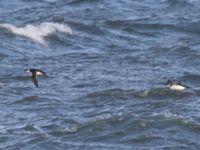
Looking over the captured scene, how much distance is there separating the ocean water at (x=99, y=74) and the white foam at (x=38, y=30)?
0.10 feet

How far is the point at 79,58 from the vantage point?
1200 inches

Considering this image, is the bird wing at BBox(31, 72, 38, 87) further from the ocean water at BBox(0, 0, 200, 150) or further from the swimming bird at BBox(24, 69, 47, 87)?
the ocean water at BBox(0, 0, 200, 150)

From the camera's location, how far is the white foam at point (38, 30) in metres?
33.5

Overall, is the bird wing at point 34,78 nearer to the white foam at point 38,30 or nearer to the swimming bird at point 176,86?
the swimming bird at point 176,86

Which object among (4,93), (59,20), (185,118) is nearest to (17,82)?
(4,93)

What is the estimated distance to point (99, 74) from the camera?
28.5 metres

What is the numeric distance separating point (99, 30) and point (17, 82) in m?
7.33

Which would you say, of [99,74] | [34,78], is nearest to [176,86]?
[99,74]

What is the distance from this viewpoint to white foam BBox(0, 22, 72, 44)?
110ft

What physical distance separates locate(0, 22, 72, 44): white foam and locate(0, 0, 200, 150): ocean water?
0.10ft

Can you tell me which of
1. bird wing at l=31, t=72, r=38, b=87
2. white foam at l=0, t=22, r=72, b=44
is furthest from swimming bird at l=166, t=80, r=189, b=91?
white foam at l=0, t=22, r=72, b=44

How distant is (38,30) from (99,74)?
19.9 ft

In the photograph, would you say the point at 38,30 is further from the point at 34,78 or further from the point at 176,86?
the point at 176,86

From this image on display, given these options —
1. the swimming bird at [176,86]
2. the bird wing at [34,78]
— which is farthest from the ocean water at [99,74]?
the bird wing at [34,78]
